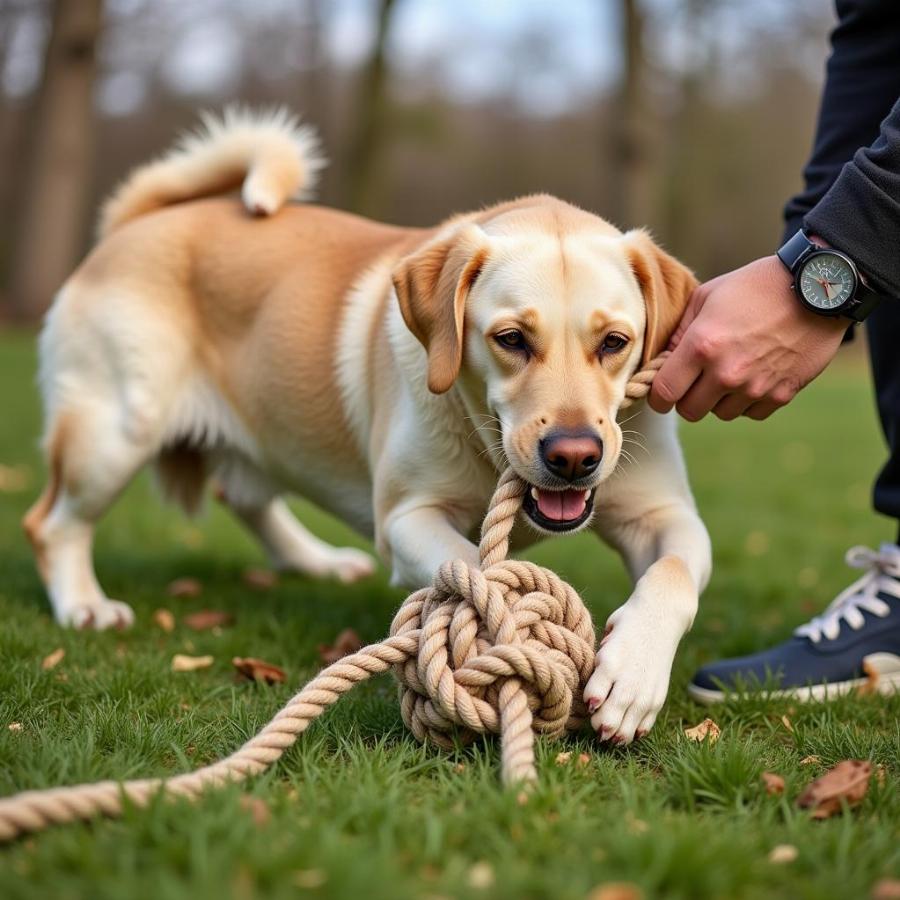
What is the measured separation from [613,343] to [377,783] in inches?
50.8

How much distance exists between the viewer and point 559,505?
8.77 feet

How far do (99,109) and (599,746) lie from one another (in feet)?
79.1

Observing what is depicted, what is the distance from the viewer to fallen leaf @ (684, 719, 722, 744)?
244cm

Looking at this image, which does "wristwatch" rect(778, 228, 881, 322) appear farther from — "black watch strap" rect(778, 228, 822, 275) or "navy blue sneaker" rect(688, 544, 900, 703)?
"navy blue sneaker" rect(688, 544, 900, 703)

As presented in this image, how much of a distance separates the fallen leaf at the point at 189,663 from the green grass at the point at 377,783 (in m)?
0.05

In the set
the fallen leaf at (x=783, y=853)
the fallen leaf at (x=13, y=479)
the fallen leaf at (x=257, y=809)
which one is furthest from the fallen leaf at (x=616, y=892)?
the fallen leaf at (x=13, y=479)

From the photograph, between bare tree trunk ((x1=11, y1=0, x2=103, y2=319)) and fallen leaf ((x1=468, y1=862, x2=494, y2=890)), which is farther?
bare tree trunk ((x1=11, y1=0, x2=103, y2=319))

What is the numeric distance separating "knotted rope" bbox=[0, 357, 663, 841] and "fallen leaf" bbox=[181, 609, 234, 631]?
1433 millimetres

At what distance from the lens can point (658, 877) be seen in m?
1.68

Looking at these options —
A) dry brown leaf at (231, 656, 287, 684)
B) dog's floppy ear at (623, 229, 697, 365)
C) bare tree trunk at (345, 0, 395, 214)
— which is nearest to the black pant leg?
dog's floppy ear at (623, 229, 697, 365)

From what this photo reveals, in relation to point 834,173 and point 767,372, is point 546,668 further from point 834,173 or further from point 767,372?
point 834,173

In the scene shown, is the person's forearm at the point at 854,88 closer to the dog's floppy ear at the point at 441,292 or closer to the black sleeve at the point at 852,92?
the black sleeve at the point at 852,92

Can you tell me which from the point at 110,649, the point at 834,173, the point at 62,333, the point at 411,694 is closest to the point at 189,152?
the point at 62,333

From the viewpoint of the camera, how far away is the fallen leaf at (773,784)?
7.06ft
